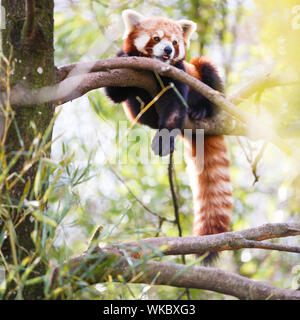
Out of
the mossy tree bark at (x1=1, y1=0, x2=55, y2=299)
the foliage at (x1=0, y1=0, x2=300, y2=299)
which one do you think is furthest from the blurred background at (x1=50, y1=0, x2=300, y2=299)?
the mossy tree bark at (x1=1, y1=0, x2=55, y2=299)

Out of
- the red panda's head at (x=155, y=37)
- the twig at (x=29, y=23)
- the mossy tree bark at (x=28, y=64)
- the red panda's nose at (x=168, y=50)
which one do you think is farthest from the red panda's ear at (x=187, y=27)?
the twig at (x=29, y=23)

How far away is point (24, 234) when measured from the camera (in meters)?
1.58

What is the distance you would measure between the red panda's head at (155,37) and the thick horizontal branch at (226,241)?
5.35 ft

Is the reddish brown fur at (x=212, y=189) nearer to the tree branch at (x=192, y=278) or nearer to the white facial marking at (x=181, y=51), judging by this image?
the white facial marking at (x=181, y=51)

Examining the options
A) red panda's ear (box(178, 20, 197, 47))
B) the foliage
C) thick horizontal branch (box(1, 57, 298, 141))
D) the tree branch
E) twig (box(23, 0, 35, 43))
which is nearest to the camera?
the tree branch

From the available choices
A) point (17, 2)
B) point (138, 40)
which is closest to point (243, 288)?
point (17, 2)

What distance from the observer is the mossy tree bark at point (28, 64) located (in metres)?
1.60

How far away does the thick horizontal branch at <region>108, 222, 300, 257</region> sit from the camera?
1558mm

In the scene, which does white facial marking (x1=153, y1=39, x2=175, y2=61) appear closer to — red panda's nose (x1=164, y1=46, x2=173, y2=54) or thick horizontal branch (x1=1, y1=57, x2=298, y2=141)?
red panda's nose (x1=164, y1=46, x2=173, y2=54)

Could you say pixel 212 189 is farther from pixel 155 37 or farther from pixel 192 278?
pixel 192 278

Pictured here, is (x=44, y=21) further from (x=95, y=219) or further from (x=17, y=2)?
(x=95, y=219)

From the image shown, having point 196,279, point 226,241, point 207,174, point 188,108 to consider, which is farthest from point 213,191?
point 196,279

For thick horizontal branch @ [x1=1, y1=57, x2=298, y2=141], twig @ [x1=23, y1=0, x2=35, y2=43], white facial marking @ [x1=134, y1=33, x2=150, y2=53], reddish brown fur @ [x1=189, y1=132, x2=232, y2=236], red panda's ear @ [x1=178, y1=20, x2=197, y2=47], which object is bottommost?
reddish brown fur @ [x1=189, y1=132, x2=232, y2=236]

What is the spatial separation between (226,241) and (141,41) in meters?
1.92
